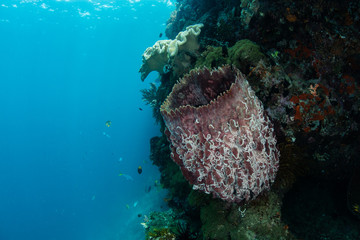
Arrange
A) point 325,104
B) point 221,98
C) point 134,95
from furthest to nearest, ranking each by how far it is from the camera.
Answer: point 134,95, point 325,104, point 221,98

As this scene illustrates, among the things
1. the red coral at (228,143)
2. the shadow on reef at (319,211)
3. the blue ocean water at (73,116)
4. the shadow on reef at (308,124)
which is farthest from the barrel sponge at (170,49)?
the blue ocean water at (73,116)

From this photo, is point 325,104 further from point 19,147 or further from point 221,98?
point 19,147

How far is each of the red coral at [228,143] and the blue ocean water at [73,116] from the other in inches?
577

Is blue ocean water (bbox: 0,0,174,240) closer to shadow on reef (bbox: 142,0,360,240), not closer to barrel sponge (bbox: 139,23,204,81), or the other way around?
barrel sponge (bbox: 139,23,204,81)

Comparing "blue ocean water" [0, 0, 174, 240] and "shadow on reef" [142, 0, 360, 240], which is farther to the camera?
"blue ocean water" [0, 0, 174, 240]

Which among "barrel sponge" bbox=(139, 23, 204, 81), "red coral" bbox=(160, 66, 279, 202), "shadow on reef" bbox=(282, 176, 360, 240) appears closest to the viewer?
"red coral" bbox=(160, 66, 279, 202)

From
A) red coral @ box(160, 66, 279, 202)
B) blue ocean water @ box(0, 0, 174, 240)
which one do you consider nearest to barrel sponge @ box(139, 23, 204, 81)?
red coral @ box(160, 66, 279, 202)

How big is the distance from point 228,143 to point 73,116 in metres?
88.6

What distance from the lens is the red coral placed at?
98.0 inches

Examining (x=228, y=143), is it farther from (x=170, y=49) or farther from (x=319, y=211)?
(x=170, y=49)

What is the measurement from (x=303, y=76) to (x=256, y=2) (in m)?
1.89

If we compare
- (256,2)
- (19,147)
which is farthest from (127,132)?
(256,2)

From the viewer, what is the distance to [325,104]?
3.07 m

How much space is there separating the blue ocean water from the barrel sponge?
1195cm
